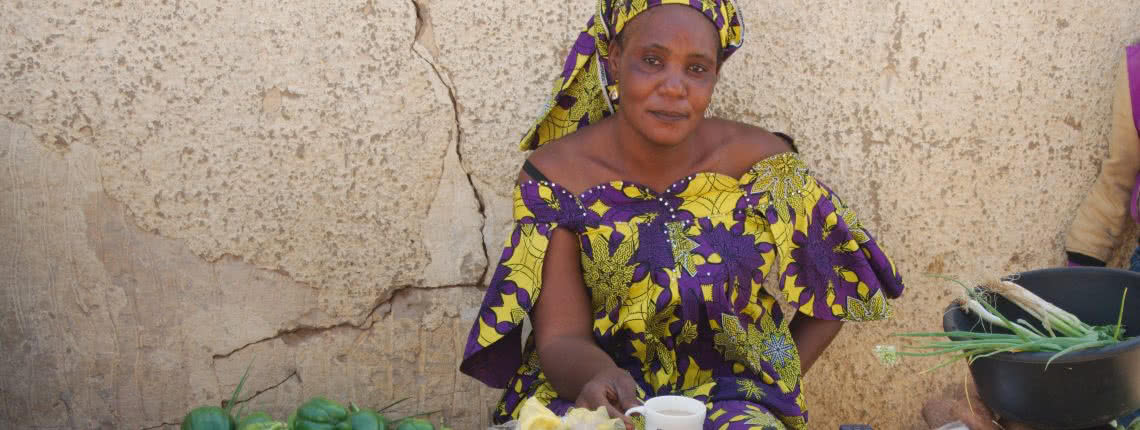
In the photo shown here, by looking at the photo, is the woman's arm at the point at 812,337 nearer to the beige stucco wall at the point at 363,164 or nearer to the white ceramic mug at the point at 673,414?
the beige stucco wall at the point at 363,164

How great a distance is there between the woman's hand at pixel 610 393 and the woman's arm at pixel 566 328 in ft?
0.04

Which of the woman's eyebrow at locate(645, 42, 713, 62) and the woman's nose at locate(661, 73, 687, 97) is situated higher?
the woman's eyebrow at locate(645, 42, 713, 62)

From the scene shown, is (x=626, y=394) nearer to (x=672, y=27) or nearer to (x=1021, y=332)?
(x=1021, y=332)

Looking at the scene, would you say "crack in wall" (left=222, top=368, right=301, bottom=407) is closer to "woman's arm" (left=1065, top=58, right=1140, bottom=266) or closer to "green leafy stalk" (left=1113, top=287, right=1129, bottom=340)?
"green leafy stalk" (left=1113, top=287, right=1129, bottom=340)

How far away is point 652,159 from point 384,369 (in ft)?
3.63

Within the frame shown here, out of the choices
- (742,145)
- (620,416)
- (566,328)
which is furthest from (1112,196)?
(620,416)

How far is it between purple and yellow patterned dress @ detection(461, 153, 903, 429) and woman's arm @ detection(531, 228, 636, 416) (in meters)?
0.03

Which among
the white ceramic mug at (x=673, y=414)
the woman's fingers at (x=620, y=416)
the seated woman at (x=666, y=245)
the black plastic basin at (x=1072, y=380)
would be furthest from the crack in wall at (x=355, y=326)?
the black plastic basin at (x=1072, y=380)

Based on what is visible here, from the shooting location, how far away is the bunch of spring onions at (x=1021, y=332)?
6.33 ft

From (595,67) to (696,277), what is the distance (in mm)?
590

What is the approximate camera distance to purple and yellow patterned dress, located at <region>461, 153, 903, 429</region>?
258cm

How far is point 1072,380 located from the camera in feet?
6.21

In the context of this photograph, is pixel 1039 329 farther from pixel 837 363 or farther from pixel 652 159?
pixel 837 363

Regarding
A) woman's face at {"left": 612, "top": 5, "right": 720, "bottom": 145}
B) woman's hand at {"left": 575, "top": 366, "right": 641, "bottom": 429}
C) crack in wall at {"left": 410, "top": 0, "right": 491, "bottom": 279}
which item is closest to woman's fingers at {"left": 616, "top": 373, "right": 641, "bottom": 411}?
woman's hand at {"left": 575, "top": 366, "right": 641, "bottom": 429}
